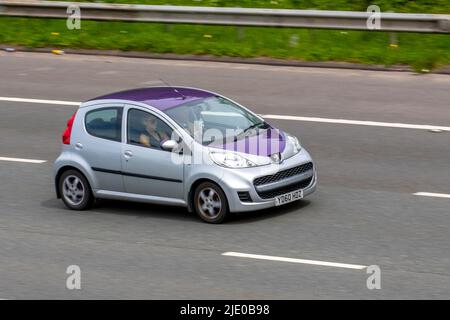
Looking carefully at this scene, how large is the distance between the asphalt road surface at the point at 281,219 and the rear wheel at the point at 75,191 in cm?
13

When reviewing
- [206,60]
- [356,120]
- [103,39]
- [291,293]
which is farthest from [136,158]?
[103,39]

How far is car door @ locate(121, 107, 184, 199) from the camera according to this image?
13.0 meters

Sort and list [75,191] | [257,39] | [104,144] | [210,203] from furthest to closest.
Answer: [257,39] → [75,191] → [104,144] → [210,203]

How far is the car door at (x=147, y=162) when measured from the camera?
42.8 ft

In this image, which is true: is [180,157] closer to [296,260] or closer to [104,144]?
[104,144]

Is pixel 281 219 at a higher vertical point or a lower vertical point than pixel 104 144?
lower

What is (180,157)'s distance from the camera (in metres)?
13.0

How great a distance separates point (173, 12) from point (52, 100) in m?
3.98

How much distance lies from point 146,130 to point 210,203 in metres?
1.24
